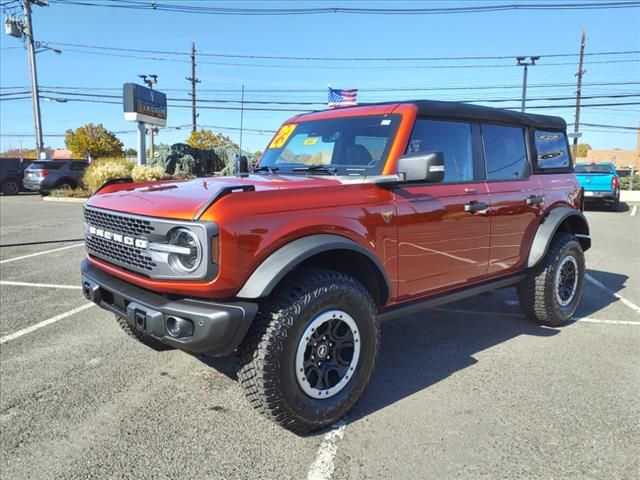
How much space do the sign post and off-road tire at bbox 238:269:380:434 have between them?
1943 centimetres

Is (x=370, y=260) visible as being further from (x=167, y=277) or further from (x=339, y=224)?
(x=167, y=277)

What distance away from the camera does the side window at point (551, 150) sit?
14.9ft

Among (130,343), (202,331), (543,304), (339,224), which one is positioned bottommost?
(130,343)

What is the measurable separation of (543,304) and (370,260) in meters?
2.31

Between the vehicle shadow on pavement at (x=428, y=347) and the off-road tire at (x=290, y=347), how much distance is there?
0.37 m

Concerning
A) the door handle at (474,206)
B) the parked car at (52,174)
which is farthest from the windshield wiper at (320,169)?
the parked car at (52,174)

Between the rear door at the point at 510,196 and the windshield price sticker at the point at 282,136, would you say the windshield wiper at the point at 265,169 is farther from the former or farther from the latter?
the rear door at the point at 510,196

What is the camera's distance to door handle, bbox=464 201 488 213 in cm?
354

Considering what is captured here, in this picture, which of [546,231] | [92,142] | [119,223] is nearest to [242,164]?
[119,223]

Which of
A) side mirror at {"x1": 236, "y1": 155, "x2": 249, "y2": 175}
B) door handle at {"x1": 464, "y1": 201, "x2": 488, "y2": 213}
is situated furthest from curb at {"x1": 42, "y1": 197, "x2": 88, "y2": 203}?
door handle at {"x1": 464, "y1": 201, "x2": 488, "y2": 213}

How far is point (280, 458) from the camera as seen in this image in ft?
8.23

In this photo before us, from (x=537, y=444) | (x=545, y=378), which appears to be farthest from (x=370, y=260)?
(x=545, y=378)

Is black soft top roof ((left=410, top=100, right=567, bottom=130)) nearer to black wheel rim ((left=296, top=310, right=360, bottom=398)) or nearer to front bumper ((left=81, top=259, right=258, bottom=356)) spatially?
black wheel rim ((left=296, top=310, right=360, bottom=398))

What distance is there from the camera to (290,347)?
2.56m
